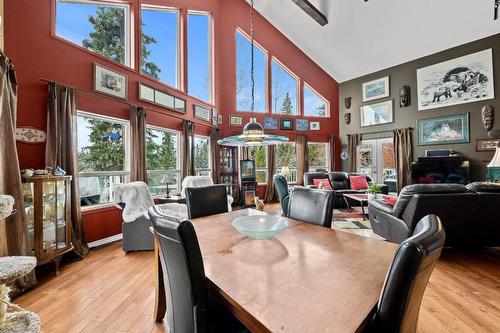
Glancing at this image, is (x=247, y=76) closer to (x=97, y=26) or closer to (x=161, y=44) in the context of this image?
(x=161, y=44)

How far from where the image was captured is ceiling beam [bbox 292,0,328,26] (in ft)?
17.4

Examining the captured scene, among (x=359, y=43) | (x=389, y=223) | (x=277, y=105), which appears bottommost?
(x=389, y=223)

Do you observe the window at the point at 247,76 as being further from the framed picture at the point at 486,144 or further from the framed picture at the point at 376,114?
the framed picture at the point at 486,144

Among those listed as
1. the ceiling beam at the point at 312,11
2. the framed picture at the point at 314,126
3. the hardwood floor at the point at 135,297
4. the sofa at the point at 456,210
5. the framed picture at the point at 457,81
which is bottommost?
the hardwood floor at the point at 135,297

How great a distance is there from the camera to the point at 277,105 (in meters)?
7.42

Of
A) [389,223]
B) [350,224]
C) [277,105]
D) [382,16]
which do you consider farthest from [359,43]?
[389,223]

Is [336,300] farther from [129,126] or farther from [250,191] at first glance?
[250,191]

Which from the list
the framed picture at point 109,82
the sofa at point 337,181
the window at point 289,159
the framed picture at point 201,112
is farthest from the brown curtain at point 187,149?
the window at point 289,159

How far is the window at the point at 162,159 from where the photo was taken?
4.44 metres

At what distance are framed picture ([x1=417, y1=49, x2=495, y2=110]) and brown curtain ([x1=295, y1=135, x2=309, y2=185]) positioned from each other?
315cm

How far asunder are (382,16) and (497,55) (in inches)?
98.8

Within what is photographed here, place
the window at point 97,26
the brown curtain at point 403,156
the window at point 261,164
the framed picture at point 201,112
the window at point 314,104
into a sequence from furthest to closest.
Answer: the window at point 314,104, the window at point 261,164, the brown curtain at point 403,156, the framed picture at point 201,112, the window at point 97,26

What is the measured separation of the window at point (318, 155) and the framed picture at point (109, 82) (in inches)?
222

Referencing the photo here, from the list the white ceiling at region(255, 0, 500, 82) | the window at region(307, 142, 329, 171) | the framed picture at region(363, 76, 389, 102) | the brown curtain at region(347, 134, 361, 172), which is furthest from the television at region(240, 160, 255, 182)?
the framed picture at region(363, 76, 389, 102)
